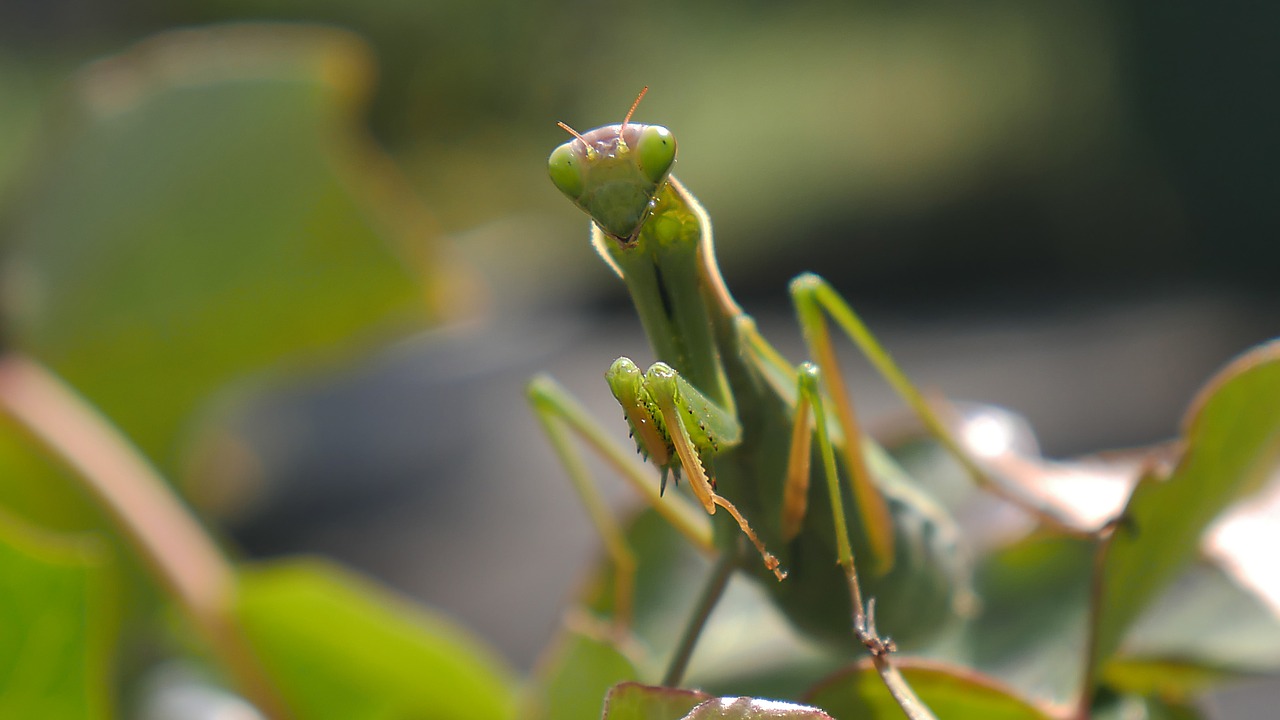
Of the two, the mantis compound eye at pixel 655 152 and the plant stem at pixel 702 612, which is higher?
the mantis compound eye at pixel 655 152

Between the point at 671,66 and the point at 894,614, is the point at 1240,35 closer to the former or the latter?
the point at 671,66

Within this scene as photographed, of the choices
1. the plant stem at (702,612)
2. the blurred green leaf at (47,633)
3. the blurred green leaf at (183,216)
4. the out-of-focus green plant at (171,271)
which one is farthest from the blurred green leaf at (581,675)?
the blurred green leaf at (183,216)

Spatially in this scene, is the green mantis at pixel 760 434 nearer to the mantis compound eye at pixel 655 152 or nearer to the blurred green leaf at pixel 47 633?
the mantis compound eye at pixel 655 152

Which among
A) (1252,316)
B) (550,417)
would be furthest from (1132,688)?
(1252,316)

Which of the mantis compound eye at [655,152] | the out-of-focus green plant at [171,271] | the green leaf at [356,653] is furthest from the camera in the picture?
the out-of-focus green plant at [171,271]

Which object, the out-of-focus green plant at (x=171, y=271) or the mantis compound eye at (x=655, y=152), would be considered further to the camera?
the out-of-focus green plant at (x=171, y=271)

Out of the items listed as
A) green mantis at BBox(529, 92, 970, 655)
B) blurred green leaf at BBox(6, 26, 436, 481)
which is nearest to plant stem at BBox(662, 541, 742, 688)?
green mantis at BBox(529, 92, 970, 655)

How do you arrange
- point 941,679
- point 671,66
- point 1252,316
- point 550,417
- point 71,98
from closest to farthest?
1. point 941,679
2. point 550,417
3. point 71,98
4. point 1252,316
5. point 671,66

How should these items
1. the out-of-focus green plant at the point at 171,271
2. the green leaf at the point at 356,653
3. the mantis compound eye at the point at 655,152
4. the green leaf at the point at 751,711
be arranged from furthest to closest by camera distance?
1. the out-of-focus green plant at the point at 171,271
2. the green leaf at the point at 356,653
3. the mantis compound eye at the point at 655,152
4. the green leaf at the point at 751,711
